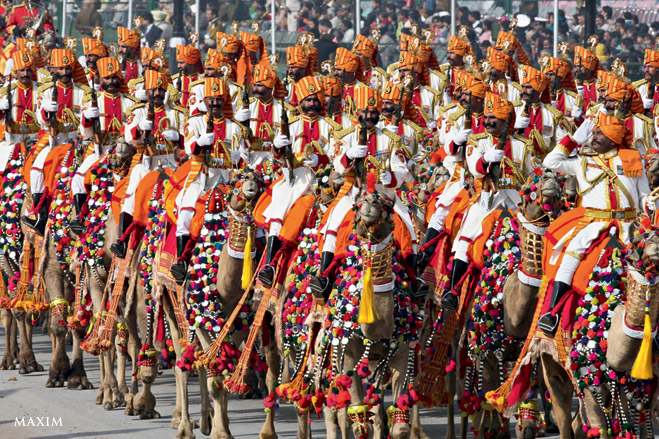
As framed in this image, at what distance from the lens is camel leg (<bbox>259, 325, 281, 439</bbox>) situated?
13.7m

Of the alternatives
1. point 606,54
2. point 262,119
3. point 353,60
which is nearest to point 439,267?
point 262,119

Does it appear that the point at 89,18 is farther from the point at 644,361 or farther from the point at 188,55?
the point at 644,361

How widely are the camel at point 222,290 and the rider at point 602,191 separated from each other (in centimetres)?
292

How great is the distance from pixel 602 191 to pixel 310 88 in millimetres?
4587

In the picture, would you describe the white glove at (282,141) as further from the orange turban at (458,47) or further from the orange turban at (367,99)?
the orange turban at (458,47)

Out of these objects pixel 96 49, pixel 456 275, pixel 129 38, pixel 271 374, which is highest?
pixel 129 38

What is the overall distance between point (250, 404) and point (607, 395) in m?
5.43

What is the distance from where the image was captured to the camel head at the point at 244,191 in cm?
1322

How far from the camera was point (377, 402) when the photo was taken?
11906 mm

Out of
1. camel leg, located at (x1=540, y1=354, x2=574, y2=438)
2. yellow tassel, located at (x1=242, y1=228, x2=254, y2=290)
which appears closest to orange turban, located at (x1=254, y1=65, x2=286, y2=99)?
yellow tassel, located at (x1=242, y1=228, x2=254, y2=290)

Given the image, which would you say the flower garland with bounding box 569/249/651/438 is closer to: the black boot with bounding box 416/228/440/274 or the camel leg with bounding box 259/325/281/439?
the black boot with bounding box 416/228/440/274

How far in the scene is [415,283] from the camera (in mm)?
12312

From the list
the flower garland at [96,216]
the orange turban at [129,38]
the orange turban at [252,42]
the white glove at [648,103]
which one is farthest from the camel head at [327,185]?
the orange turban at [129,38]

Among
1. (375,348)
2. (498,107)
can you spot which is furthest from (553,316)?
(498,107)
